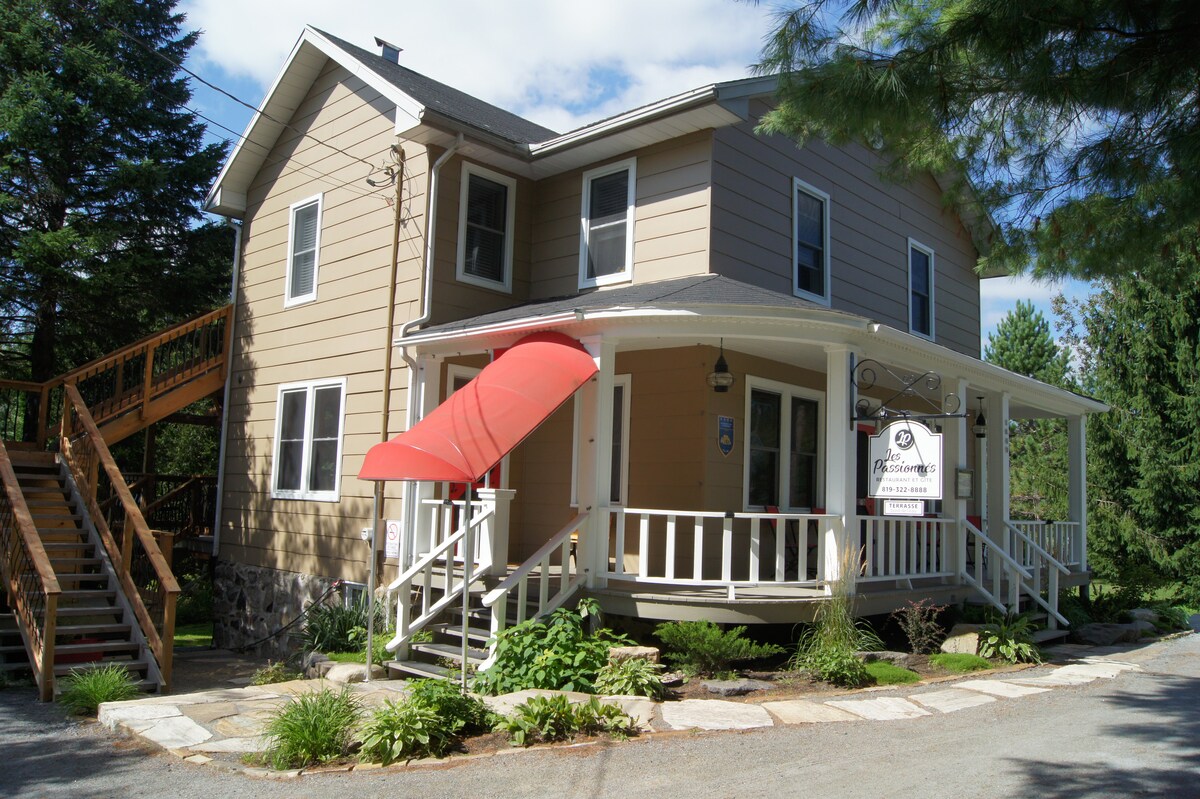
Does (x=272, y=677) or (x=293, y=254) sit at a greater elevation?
(x=293, y=254)

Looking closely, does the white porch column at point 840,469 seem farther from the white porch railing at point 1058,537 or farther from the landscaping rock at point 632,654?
the white porch railing at point 1058,537

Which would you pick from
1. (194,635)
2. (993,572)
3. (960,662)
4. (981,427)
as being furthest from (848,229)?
(194,635)

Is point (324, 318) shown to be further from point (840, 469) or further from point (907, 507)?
point (907, 507)

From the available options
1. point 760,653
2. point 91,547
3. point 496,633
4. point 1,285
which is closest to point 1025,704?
point 760,653

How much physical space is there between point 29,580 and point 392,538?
3.73 meters

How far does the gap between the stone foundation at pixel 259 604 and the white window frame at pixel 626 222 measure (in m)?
5.17

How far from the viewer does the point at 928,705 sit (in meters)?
7.49

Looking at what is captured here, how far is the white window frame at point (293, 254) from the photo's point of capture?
13289 mm

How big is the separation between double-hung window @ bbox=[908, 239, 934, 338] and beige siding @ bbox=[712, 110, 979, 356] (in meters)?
0.18

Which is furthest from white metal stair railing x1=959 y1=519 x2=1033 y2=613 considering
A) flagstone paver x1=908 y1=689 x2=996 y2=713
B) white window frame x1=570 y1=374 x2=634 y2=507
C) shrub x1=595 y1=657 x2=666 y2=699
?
shrub x1=595 y1=657 x2=666 y2=699

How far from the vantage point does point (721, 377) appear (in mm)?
10242

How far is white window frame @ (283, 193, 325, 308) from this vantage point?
13.3m

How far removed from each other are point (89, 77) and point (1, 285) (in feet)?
13.0

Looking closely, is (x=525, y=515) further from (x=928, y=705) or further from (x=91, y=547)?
(x=928, y=705)
